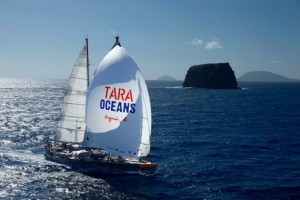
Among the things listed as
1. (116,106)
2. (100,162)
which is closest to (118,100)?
(116,106)

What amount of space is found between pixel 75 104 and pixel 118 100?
7879mm

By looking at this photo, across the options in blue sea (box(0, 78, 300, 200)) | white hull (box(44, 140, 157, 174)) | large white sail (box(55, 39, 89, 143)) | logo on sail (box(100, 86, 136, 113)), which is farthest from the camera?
Result: large white sail (box(55, 39, 89, 143))

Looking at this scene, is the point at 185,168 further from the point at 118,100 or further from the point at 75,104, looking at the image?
the point at 75,104

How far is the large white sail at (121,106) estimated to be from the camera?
35094 millimetres

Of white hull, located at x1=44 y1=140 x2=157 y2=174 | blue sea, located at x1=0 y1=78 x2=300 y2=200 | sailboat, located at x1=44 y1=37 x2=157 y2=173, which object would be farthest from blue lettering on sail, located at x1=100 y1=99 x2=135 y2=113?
blue sea, located at x1=0 y1=78 x2=300 y2=200

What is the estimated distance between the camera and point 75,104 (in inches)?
1590

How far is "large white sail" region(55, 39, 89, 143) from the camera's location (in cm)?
4003

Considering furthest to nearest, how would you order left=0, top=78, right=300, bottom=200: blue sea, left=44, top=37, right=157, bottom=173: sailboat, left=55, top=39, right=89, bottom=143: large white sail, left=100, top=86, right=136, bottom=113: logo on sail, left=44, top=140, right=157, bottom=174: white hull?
left=55, top=39, right=89, bottom=143: large white sail
left=44, top=140, right=157, bottom=174: white hull
left=44, top=37, right=157, bottom=173: sailboat
left=100, top=86, right=136, bottom=113: logo on sail
left=0, top=78, right=300, bottom=200: blue sea

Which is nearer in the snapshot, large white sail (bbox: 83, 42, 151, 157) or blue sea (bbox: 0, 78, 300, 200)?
blue sea (bbox: 0, 78, 300, 200)

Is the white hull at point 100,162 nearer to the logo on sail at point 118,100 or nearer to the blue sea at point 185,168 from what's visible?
the blue sea at point 185,168

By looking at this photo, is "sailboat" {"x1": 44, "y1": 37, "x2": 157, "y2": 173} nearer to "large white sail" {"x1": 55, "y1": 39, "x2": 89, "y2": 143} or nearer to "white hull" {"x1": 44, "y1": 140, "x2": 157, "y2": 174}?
"white hull" {"x1": 44, "y1": 140, "x2": 157, "y2": 174}

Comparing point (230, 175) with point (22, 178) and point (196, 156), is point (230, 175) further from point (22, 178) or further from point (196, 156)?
point (22, 178)

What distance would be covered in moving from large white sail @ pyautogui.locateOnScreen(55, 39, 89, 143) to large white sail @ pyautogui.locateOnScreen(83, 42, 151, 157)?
4.73m

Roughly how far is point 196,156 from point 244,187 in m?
12.7
